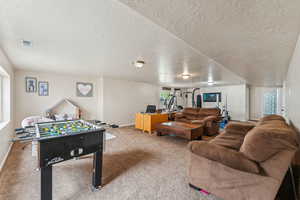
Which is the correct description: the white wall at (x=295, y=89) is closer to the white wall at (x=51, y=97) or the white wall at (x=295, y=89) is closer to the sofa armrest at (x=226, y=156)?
the sofa armrest at (x=226, y=156)

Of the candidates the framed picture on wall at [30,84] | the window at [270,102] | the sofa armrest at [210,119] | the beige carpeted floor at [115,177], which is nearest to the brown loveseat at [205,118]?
the sofa armrest at [210,119]

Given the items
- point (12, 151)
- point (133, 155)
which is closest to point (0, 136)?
point (12, 151)

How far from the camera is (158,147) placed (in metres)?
3.41

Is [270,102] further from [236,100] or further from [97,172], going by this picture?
[97,172]

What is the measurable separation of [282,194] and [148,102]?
6027mm

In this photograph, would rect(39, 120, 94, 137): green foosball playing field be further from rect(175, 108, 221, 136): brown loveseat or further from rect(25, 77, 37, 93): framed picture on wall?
rect(175, 108, 221, 136): brown loveseat

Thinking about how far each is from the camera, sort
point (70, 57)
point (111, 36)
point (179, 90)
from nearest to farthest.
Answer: point (111, 36) < point (70, 57) < point (179, 90)

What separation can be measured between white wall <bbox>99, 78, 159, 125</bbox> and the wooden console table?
3.75ft

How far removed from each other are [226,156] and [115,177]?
65.3 inches

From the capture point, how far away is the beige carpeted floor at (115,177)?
5.62 feet

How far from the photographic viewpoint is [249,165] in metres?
1.36

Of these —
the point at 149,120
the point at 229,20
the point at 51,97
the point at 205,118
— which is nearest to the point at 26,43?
the point at 229,20

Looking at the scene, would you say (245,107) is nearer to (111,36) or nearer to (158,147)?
(158,147)

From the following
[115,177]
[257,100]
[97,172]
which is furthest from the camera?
[257,100]
